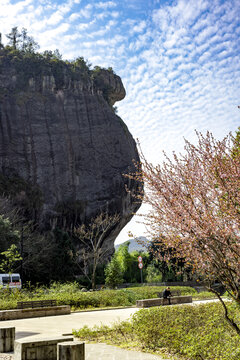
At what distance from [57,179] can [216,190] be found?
43.9m

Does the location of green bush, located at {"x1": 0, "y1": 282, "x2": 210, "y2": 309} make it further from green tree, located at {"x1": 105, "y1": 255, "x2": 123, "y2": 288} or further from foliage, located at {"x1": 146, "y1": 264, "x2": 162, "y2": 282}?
foliage, located at {"x1": 146, "y1": 264, "x2": 162, "y2": 282}

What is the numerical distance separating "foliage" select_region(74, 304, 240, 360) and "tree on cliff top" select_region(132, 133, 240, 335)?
118 centimetres

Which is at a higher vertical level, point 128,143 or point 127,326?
point 128,143

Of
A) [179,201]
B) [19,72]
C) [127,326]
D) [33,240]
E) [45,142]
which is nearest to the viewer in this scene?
[179,201]

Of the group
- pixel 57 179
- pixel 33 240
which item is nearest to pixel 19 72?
pixel 57 179

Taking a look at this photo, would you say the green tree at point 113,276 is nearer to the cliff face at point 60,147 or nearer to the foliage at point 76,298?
the foliage at point 76,298

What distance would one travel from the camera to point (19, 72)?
52.9 meters

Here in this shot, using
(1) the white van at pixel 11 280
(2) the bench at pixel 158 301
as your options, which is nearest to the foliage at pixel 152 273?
(1) the white van at pixel 11 280

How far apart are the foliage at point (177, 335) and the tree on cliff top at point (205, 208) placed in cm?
118

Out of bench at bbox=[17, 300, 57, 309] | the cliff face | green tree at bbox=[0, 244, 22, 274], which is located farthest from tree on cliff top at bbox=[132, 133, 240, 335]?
the cliff face

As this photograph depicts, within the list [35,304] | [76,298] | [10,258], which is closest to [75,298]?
[76,298]

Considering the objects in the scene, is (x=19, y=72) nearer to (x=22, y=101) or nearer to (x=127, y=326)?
(x=22, y=101)

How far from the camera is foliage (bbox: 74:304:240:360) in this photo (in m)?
6.60

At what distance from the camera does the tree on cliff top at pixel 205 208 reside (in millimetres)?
5613
